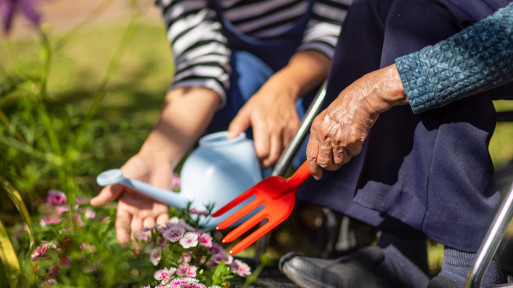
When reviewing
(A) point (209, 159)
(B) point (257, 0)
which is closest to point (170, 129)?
(A) point (209, 159)

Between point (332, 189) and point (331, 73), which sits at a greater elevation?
point (331, 73)

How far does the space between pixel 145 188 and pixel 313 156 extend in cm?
48

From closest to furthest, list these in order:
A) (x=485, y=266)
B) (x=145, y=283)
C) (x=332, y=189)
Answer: (x=485, y=266)
(x=145, y=283)
(x=332, y=189)

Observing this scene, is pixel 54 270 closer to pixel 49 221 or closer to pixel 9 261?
pixel 9 261

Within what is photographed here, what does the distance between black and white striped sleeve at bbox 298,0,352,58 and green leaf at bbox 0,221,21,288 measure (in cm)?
106

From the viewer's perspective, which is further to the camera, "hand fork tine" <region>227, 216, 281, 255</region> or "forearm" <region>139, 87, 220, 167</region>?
"forearm" <region>139, 87, 220, 167</region>

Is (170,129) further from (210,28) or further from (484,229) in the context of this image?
(484,229)

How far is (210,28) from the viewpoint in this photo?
186 centimetres

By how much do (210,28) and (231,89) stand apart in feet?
0.72

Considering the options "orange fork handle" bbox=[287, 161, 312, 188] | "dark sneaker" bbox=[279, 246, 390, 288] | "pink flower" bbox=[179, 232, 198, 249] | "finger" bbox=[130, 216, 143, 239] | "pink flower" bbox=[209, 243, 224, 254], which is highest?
"orange fork handle" bbox=[287, 161, 312, 188]

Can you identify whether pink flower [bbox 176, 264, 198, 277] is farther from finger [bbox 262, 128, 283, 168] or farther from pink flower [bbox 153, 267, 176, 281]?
finger [bbox 262, 128, 283, 168]

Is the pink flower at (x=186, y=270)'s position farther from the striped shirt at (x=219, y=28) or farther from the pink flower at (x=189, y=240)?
the striped shirt at (x=219, y=28)

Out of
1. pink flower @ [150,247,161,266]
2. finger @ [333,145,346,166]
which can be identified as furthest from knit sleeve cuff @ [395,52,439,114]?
pink flower @ [150,247,161,266]

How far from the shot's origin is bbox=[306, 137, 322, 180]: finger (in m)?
1.15
